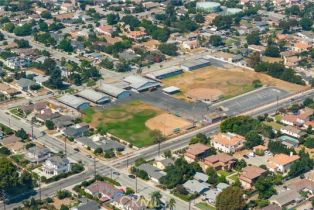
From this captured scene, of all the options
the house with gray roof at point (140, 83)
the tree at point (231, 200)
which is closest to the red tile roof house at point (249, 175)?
the tree at point (231, 200)

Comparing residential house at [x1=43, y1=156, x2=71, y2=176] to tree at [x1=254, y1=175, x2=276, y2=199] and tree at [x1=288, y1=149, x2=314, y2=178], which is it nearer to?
tree at [x1=254, y1=175, x2=276, y2=199]

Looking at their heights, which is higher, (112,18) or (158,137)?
(158,137)

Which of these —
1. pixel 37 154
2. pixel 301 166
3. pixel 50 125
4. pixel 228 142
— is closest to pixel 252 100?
pixel 228 142

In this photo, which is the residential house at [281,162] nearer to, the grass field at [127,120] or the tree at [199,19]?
the grass field at [127,120]

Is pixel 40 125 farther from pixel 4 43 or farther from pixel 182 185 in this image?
pixel 4 43

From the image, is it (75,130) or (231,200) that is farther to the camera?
(75,130)

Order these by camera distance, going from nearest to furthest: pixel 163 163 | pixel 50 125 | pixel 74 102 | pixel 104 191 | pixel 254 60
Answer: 1. pixel 104 191
2. pixel 163 163
3. pixel 50 125
4. pixel 74 102
5. pixel 254 60

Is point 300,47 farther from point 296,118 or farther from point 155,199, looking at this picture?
point 155,199
